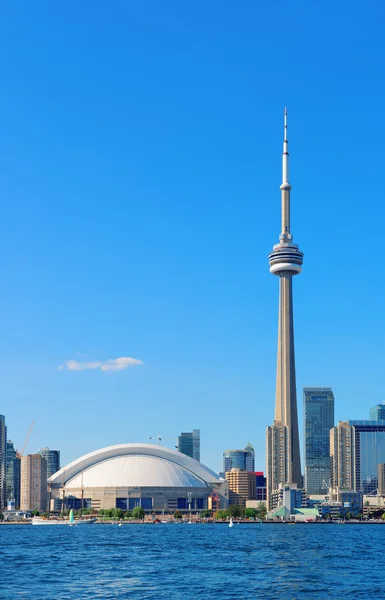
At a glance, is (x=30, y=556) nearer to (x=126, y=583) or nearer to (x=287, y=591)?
(x=126, y=583)

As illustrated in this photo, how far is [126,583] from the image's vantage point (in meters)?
74.6

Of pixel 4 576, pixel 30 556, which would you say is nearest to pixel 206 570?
pixel 4 576

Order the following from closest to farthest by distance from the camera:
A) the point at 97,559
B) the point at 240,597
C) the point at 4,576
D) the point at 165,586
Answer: the point at 240,597
the point at 165,586
the point at 4,576
the point at 97,559

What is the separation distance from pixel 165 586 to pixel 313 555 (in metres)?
36.4

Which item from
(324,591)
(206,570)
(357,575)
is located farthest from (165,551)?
(324,591)

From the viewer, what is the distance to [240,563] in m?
93.6

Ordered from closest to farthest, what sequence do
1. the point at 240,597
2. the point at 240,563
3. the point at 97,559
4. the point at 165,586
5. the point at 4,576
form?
the point at 240,597, the point at 165,586, the point at 4,576, the point at 240,563, the point at 97,559

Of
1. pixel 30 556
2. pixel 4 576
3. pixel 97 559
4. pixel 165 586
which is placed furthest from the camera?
pixel 30 556

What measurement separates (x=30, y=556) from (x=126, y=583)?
1444 inches

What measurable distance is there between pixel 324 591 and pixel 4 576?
91.9ft

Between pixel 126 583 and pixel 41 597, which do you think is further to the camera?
pixel 126 583

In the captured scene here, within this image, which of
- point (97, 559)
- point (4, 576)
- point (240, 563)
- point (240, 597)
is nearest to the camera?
point (240, 597)

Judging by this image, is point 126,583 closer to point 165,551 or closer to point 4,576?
point 4,576

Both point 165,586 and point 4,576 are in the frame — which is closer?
point 165,586
